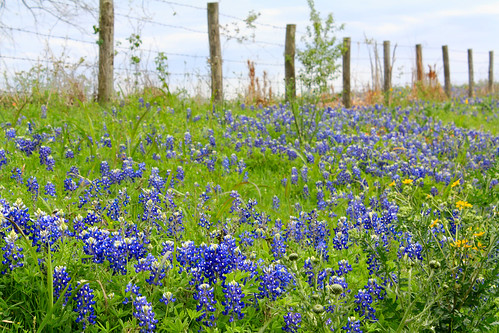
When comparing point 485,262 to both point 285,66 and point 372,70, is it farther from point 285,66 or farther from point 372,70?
point 372,70

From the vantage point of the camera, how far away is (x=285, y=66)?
1360 cm

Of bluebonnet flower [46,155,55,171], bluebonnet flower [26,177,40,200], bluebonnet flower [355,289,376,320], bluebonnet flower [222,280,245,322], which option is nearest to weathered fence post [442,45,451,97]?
bluebonnet flower [46,155,55,171]

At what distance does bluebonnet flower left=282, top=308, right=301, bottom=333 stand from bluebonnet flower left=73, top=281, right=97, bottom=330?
93 centimetres

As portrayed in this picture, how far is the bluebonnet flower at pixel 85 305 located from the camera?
239cm

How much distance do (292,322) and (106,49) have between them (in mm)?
9614

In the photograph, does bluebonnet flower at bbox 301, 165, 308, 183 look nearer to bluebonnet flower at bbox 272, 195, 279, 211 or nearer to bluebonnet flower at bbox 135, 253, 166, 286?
bluebonnet flower at bbox 272, 195, 279, 211

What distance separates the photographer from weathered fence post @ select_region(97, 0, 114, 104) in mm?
10836

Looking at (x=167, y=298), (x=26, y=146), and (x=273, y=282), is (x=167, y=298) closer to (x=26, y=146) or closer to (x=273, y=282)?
(x=273, y=282)

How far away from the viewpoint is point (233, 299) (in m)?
2.43

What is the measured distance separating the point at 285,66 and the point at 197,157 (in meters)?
7.98

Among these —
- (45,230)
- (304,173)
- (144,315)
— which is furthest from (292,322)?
(304,173)

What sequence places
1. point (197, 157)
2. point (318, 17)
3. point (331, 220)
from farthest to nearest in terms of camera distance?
point (318, 17)
point (197, 157)
point (331, 220)

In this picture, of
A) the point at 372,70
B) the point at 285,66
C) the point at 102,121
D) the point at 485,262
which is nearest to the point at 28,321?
the point at 485,262

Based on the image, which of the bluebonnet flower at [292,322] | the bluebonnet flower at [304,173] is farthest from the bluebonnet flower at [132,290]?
the bluebonnet flower at [304,173]
